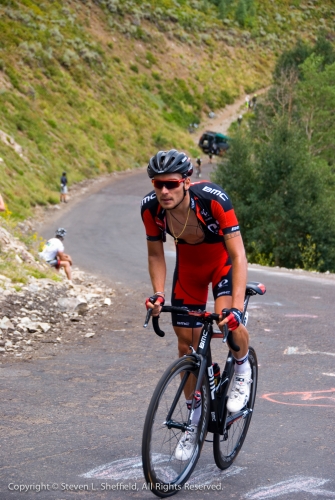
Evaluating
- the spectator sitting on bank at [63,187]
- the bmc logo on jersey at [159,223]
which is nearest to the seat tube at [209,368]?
the bmc logo on jersey at [159,223]

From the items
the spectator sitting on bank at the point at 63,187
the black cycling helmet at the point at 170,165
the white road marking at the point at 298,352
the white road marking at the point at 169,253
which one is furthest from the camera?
the spectator sitting on bank at the point at 63,187

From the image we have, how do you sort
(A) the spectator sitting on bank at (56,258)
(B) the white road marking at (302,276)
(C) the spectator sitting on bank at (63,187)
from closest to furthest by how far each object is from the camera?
(A) the spectator sitting on bank at (56,258) < (B) the white road marking at (302,276) < (C) the spectator sitting on bank at (63,187)

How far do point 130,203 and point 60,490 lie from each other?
106ft

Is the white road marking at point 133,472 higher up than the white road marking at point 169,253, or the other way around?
the white road marking at point 133,472

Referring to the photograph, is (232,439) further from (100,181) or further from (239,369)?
(100,181)

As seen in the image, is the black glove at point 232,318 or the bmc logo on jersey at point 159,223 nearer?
the black glove at point 232,318

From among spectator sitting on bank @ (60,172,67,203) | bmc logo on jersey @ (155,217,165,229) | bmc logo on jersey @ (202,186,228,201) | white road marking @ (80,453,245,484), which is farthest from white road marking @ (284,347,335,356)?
spectator sitting on bank @ (60,172,67,203)

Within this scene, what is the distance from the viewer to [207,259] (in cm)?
526

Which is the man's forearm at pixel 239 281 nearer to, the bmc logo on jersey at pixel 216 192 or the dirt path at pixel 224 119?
the bmc logo on jersey at pixel 216 192

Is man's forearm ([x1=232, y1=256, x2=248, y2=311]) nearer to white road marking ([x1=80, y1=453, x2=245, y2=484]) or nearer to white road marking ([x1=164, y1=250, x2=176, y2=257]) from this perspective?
white road marking ([x1=80, y1=453, x2=245, y2=484])

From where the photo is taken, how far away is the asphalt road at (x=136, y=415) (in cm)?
475

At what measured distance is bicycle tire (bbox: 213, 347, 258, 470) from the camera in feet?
16.4

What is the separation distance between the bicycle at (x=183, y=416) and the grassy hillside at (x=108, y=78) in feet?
78.3

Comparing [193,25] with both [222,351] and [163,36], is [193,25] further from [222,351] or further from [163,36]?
[222,351]
